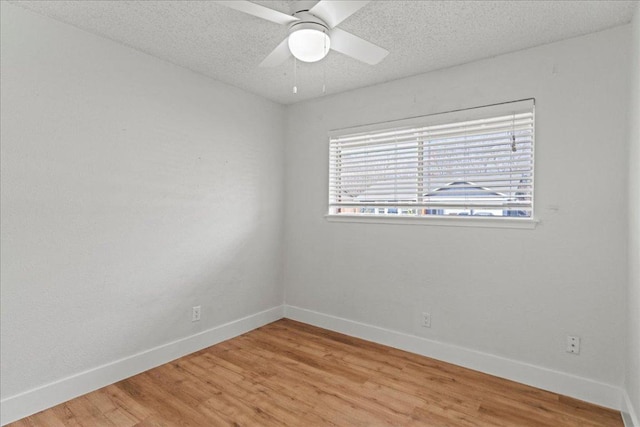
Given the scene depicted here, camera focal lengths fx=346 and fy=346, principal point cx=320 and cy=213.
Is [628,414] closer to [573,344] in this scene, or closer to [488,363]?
[573,344]

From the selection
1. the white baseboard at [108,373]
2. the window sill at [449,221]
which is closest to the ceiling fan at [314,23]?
the window sill at [449,221]

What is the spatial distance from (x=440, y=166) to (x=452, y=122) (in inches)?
14.3

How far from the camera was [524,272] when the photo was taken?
→ 2473mm

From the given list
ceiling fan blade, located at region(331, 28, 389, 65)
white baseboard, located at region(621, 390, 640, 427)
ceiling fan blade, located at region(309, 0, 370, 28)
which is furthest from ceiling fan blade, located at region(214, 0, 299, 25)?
white baseboard, located at region(621, 390, 640, 427)

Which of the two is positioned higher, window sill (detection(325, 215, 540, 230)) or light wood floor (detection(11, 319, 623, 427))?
window sill (detection(325, 215, 540, 230))

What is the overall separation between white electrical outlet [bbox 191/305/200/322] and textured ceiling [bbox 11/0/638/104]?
79.7 inches

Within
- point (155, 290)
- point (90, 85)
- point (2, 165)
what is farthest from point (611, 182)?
point (2, 165)

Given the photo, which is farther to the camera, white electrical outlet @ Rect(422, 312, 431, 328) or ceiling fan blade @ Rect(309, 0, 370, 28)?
white electrical outlet @ Rect(422, 312, 431, 328)

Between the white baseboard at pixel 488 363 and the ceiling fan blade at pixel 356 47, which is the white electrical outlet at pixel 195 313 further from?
the ceiling fan blade at pixel 356 47

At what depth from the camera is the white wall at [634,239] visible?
1.81m

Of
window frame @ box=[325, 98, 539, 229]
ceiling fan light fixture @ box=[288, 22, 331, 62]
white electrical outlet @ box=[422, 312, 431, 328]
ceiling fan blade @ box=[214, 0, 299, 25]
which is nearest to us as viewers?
ceiling fan blade @ box=[214, 0, 299, 25]

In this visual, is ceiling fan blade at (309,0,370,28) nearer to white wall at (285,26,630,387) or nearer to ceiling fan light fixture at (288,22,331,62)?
ceiling fan light fixture at (288,22,331,62)

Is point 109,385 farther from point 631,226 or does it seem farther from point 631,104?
point 631,104

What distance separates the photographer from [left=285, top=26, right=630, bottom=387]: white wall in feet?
7.18
